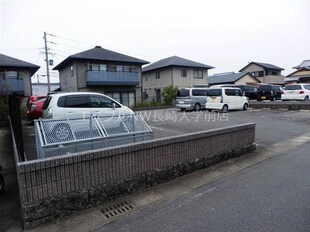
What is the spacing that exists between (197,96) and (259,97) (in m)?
9.01

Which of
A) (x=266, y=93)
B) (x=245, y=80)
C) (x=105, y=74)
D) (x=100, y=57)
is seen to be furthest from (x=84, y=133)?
(x=245, y=80)

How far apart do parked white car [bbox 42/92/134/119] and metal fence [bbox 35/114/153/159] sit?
2.12 metres

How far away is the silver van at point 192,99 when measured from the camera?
18.1m

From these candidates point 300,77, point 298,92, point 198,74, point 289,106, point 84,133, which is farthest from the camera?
point 300,77

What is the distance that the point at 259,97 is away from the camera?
77.4 ft

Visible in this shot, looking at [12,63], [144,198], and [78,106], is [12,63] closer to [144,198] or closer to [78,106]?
[78,106]

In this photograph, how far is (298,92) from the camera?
63.5ft

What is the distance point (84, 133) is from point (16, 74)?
798 inches

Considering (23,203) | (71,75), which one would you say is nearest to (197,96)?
(71,75)

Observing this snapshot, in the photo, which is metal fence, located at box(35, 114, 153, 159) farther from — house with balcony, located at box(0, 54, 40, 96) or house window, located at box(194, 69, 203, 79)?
house window, located at box(194, 69, 203, 79)

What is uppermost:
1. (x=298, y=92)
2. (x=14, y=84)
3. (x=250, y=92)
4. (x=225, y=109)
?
(x=14, y=84)

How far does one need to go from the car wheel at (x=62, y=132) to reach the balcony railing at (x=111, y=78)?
18.9 meters

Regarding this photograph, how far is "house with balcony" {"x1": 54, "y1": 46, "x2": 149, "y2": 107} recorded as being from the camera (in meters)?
22.6

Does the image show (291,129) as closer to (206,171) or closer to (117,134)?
(206,171)
